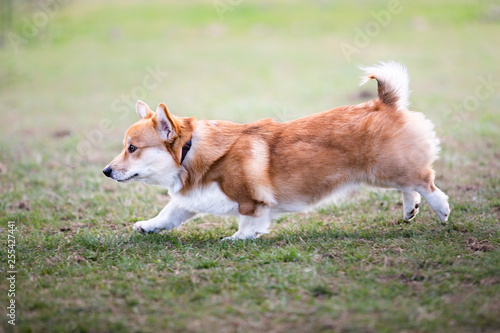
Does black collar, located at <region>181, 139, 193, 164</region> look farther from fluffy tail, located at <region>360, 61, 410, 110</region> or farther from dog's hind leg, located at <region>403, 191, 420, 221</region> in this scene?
dog's hind leg, located at <region>403, 191, 420, 221</region>

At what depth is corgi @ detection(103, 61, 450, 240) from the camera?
454 centimetres

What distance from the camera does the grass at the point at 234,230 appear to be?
3295 millimetres

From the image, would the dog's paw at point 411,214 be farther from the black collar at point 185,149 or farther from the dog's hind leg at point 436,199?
the black collar at point 185,149

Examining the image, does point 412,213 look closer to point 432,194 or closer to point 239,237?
point 432,194

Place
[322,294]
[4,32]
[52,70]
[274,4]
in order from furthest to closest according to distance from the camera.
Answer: [274,4] < [4,32] < [52,70] < [322,294]

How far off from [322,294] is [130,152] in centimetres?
215

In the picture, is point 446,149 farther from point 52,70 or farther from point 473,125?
point 52,70

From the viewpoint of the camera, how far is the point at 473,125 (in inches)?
343

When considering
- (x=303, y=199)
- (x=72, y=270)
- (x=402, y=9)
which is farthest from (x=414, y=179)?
(x=402, y=9)

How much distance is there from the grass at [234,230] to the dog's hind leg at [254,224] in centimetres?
11

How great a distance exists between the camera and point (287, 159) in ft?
15.2

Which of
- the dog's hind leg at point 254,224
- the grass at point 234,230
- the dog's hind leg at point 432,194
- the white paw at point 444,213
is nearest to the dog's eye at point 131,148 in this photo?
the grass at point 234,230

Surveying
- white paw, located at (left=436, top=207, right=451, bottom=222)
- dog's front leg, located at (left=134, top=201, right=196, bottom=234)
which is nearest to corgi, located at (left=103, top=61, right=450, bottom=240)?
white paw, located at (left=436, top=207, right=451, bottom=222)

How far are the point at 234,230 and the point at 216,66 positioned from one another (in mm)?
11116
